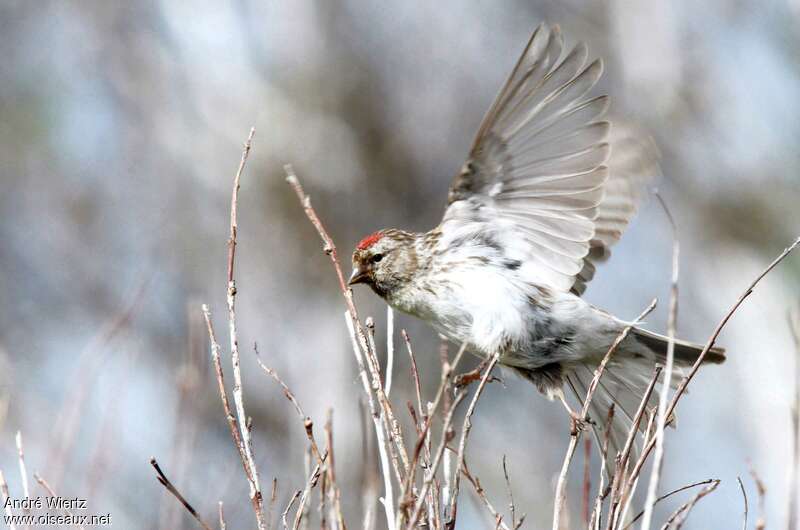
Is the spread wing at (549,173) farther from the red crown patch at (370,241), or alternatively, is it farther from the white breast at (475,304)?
the red crown patch at (370,241)

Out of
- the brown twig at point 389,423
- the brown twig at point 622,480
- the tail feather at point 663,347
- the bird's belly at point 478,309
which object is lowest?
the brown twig at point 622,480

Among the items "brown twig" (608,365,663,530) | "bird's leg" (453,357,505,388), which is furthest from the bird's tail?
"brown twig" (608,365,663,530)

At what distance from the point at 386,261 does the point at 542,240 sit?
67 centimetres

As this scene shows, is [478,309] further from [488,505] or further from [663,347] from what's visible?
[488,505]

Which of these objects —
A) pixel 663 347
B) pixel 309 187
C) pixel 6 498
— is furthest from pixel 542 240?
pixel 309 187

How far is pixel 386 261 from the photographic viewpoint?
4.29 m

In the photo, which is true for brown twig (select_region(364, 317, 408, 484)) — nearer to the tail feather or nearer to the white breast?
the white breast

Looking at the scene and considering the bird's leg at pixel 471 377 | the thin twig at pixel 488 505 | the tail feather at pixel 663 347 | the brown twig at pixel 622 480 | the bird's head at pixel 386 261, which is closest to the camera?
the brown twig at pixel 622 480

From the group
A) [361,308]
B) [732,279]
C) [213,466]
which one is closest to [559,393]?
[732,279]

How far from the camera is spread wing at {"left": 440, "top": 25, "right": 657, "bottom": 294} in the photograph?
149 inches

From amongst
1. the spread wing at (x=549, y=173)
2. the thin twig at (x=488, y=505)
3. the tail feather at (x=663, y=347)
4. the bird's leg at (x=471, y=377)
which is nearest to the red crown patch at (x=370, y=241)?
the spread wing at (x=549, y=173)

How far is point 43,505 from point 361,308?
29.0 feet

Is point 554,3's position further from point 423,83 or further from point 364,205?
point 364,205

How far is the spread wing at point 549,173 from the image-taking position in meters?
3.78
